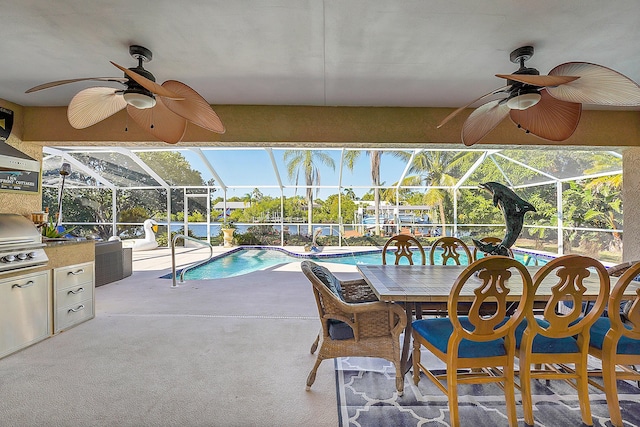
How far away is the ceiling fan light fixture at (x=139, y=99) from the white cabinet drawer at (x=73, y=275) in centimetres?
212

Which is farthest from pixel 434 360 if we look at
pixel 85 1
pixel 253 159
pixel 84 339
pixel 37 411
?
pixel 253 159

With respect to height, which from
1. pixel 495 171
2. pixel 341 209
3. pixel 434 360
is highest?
pixel 495 171

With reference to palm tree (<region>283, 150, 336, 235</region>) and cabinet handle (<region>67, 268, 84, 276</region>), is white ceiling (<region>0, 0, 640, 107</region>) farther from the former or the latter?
palm tree (<region>283, 150, 336, 235</region>)

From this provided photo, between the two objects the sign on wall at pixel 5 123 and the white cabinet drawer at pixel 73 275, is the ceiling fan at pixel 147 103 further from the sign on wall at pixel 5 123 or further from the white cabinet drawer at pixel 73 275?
the sign on wall at pixel 5 123

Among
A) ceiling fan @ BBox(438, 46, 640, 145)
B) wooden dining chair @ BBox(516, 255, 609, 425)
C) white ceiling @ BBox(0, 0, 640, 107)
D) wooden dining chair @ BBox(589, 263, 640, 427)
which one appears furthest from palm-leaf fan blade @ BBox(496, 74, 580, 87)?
wooden dining chair @ BBox(589, 263, 640, 427)

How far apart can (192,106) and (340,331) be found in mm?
1774

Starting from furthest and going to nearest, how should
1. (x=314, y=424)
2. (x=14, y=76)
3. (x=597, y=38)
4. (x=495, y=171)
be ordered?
(x=495, y=171), (x=14, y=76), (x=597, y=38), (x=314, y=424)

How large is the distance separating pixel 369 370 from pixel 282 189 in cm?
797

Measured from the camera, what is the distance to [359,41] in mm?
2387

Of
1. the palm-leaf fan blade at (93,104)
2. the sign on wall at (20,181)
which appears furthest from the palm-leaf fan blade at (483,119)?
the sign on wall at (20,181)

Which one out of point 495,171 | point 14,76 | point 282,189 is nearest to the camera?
point 14,76

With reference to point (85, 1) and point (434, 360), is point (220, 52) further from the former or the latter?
point (434, 360)

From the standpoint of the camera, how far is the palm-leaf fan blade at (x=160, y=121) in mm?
2521

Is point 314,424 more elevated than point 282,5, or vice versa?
point 282,5
